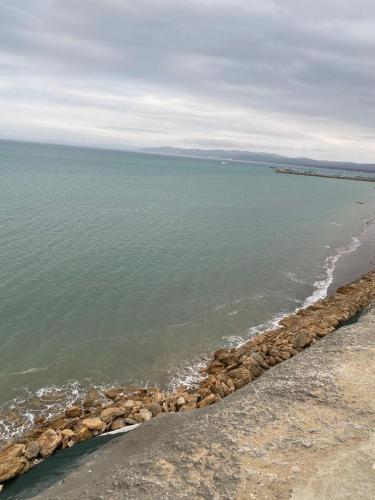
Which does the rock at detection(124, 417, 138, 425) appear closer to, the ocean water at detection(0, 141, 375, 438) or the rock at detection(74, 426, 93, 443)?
the rock at detection(74, 426, 93, 443)

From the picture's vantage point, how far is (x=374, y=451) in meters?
10.2

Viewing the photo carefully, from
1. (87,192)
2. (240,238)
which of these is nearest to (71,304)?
(240,238)

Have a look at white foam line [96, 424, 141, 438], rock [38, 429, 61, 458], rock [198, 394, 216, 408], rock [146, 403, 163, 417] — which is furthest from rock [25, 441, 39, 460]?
rock [198, 394, 216, 408]

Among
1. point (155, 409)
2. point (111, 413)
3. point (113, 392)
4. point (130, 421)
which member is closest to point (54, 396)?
point (113, 392)

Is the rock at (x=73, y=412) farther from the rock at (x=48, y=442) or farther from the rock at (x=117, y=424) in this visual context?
the rock at (x=117, y=424)

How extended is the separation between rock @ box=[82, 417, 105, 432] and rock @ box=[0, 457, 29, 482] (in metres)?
2.33

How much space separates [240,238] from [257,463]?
3660 centimetres

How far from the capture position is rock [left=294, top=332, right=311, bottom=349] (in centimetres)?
2003

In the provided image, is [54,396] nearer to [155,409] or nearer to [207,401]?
[155,409]

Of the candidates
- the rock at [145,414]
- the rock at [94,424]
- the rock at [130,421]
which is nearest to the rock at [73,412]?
the rock at [94,424]

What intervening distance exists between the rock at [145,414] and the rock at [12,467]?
422 cm

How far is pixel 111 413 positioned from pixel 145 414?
4.66 feet

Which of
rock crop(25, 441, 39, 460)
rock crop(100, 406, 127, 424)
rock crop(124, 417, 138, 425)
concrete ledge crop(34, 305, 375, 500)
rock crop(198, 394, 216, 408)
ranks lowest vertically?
rock crop(25, 441, 39, 460)

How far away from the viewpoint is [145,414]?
14547 mm
